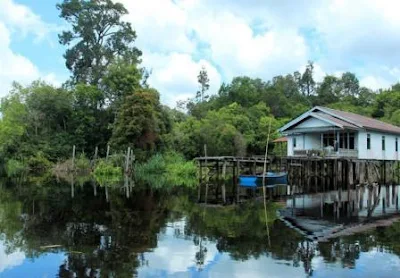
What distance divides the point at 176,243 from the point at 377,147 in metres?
28.3

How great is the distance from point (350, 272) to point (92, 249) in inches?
235

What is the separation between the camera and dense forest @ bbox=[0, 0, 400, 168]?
139ft

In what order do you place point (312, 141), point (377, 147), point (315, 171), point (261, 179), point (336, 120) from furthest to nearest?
point (312, 141), point (315, 171), point (377, 147), point (336, 120), point (261, 179)

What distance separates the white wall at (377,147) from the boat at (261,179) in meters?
6.15

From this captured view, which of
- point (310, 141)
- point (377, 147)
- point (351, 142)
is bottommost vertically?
point (377, 147)

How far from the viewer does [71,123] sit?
49.2 m

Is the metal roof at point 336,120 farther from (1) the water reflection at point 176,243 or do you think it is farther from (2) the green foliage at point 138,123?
(2) the green foliage at point 138,123

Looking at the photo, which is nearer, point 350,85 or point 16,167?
point 16,167

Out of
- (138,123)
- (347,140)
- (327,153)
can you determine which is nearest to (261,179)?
(327,153)

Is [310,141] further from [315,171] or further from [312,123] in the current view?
[315,171]

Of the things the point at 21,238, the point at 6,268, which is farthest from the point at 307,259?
the point at 21,238

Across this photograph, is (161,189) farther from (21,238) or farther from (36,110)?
(36,110)

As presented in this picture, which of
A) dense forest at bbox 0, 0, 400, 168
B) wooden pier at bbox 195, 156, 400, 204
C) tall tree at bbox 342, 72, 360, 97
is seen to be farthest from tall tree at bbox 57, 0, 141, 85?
tall tree at bbox 342, 72, 360, 97

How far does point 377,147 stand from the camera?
119 feet
